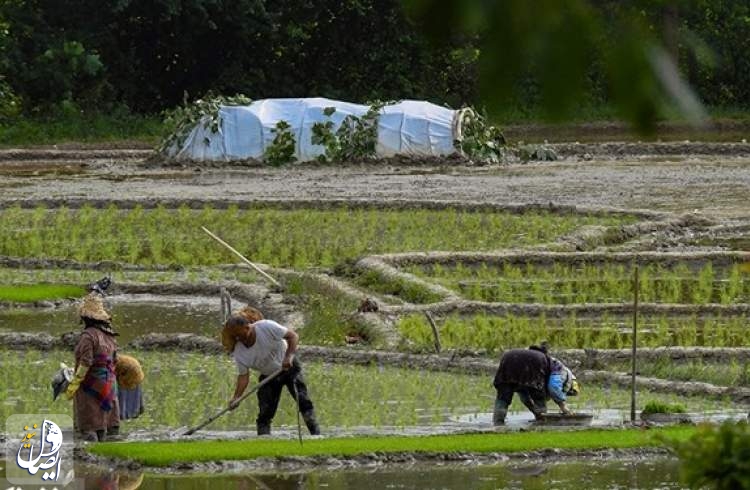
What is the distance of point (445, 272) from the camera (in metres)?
17.5

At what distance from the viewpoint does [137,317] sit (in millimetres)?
15617

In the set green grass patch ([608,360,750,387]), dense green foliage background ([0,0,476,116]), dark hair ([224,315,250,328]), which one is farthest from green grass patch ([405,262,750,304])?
dense green foliage background ([0,0,476,116])

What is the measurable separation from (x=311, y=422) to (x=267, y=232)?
438 inches

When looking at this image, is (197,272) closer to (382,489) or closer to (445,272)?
(445,272)

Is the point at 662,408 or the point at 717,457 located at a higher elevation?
the point at 717,457

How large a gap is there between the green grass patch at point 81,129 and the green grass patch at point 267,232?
1273cm

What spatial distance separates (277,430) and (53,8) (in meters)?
30.0

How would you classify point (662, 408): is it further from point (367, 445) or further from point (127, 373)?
point (127, 373)

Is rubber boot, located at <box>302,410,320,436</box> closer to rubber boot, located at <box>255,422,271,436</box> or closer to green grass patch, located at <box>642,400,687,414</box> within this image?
rubber boot, located at <box>255,422,271,436</box>

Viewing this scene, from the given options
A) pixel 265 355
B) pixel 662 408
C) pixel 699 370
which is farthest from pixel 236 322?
pixel 699 370

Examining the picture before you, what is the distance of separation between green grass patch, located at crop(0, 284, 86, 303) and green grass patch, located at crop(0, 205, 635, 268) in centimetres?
214

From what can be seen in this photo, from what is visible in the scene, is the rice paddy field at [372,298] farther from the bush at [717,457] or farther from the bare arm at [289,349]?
the bush at [717,457]

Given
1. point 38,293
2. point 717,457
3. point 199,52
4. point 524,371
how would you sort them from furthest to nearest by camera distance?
point 199,52
point 38,293
point 524,371
point 717,457

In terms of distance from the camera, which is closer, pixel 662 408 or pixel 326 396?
pixel 662 408
